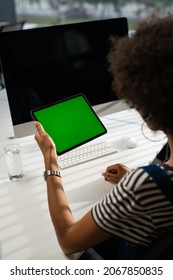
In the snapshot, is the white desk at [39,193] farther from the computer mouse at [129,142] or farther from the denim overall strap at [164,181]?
the denim overall strap at [164,181]

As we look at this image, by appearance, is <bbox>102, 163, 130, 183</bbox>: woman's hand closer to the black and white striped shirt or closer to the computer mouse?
the computer mouse

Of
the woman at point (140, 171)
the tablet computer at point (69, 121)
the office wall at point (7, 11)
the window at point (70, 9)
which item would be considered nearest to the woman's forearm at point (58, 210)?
the woman at point (140, 171)

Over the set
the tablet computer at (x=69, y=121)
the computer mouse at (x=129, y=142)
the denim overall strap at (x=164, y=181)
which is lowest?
the computer mouse at (x=129, y=142)

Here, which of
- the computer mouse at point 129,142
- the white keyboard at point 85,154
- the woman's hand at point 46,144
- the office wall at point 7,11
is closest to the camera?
the woman's hand at point 46,144

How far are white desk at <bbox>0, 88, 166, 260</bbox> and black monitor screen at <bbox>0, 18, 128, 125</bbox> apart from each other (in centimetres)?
22

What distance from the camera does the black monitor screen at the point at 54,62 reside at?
118 centimetres

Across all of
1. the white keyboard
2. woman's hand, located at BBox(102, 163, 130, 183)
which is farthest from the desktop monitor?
woman's hand, located at BBox(102, 163, 130, 183)

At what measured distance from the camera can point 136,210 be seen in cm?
68

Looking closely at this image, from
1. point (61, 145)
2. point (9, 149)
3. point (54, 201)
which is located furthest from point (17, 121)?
point (54, 201)

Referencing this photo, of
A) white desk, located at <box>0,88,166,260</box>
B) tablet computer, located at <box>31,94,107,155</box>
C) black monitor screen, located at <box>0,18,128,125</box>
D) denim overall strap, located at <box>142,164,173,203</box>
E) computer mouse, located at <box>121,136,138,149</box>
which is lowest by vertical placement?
white desk, located at <box>0,88,166,260</box>

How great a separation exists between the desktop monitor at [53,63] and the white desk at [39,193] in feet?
0.65

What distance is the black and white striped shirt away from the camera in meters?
0.67
